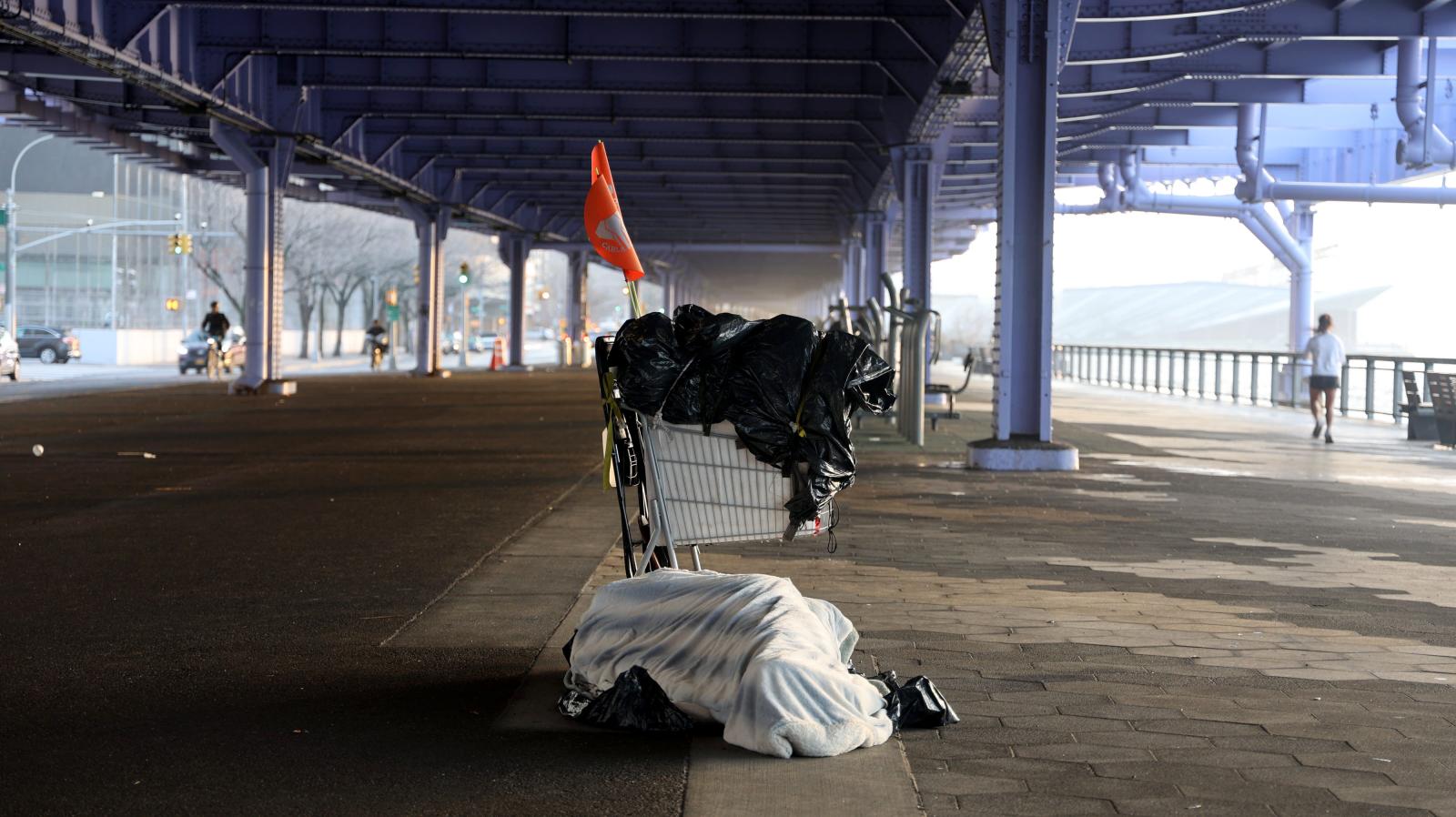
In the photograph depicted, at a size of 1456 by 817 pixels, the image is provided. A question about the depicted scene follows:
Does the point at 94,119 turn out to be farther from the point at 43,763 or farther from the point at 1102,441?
the point at 43,763

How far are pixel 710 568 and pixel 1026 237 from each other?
28.9 feet

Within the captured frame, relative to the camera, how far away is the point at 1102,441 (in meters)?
22.1

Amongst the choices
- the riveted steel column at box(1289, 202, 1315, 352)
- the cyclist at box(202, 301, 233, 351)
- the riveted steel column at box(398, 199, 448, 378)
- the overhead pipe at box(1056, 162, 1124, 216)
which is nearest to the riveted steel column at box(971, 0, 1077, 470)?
the overhead pipe at box(1056, 162, 1124, 216)

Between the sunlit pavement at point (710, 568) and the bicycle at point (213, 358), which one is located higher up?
the bicycle at point (213, 358)

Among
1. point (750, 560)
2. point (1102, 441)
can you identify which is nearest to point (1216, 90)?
point (1102, 441)

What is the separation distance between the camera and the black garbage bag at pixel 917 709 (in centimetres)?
553

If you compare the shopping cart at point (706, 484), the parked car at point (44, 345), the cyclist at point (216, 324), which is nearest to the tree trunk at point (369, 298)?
the parked car at point (44, 345)

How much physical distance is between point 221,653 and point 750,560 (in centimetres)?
379

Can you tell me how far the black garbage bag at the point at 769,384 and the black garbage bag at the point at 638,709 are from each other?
847 millimetres

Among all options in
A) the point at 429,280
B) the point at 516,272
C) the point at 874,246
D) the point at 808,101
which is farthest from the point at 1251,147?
the point at 516,272

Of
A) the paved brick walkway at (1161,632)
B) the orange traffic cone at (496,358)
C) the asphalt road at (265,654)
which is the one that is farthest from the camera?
the orange traffic cone at (496,358)

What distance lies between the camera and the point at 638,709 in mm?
5480

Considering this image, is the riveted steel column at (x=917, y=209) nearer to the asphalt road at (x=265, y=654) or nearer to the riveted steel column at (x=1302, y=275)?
the riveted steel column at (x=1302, y=275)

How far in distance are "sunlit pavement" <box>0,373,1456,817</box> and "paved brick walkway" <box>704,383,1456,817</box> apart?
0.02m
